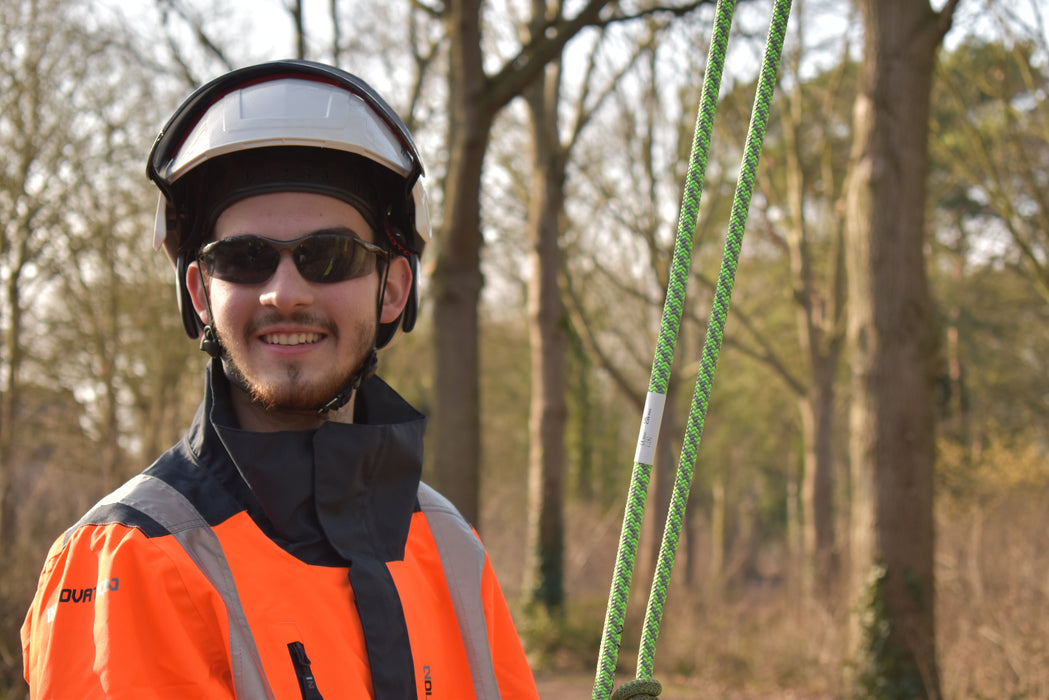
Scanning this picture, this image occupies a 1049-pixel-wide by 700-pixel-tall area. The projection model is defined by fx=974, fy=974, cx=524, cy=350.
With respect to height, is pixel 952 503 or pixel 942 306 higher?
pixel 942 306

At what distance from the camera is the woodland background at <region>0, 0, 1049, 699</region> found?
267 inches

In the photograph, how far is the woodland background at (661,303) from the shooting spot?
6770 millimetres

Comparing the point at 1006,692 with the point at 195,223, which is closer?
the point at 195,223

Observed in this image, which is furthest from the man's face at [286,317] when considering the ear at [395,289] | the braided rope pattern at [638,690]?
the braided rope pattern at [638,690]

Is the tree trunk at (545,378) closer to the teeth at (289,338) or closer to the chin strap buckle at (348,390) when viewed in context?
the chin strap buckle at (348,390)

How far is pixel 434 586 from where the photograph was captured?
1792 millimetres

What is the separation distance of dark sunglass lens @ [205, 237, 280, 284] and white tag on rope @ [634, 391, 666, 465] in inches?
27.1

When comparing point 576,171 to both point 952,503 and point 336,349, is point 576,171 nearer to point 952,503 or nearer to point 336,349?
point 952,503

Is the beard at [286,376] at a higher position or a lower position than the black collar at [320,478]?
higher

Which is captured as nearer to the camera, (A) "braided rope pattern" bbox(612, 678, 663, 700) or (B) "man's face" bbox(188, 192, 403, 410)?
(A) "braided rope pattern" bbox(612, 678, 663, 700)

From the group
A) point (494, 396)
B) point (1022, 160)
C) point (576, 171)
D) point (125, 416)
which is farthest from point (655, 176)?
point (494, 396)

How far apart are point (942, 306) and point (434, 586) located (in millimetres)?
20432

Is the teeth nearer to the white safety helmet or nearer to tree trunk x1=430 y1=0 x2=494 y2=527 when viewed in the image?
the white safety helmet

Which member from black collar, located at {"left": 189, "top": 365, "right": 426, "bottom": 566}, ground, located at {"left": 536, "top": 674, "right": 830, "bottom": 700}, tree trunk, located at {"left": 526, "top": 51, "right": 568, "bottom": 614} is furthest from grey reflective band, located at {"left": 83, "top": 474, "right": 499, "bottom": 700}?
tree trunk, located at {"left": 526, "top": 51, "right": 568, "bottom": 614}
